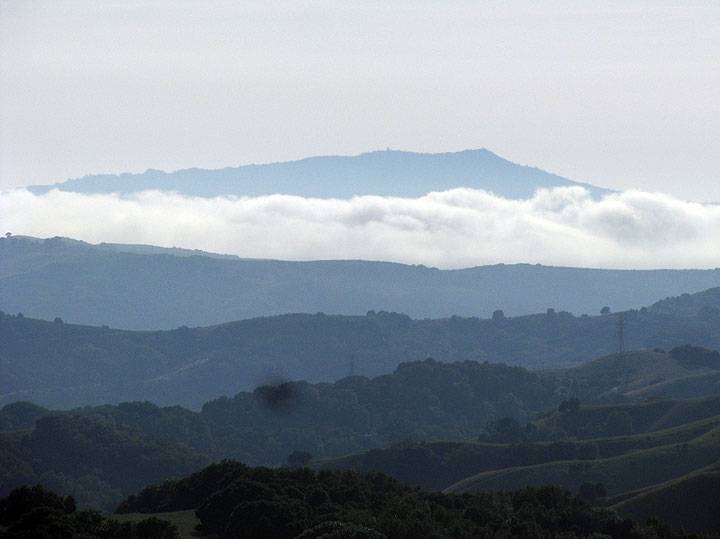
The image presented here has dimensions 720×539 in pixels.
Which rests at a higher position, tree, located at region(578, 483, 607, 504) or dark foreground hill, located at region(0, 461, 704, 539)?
dark foreground hill, located at region(0, 461, 704, 539)

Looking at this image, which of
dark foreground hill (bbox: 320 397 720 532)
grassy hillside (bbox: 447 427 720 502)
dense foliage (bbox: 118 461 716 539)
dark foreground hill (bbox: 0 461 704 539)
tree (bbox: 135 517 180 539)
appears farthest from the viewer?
grassy hillside (bbox: 447 427 720 502)

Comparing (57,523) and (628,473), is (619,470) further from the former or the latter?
(57,523)

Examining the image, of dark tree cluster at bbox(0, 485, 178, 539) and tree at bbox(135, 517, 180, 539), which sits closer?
dark tree cluster at bbox(0, 485, 178, 539)

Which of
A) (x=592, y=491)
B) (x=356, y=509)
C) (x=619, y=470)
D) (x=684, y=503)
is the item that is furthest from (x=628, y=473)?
(x=356, y=509)

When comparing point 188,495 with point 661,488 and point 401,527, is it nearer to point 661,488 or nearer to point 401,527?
point 401,527

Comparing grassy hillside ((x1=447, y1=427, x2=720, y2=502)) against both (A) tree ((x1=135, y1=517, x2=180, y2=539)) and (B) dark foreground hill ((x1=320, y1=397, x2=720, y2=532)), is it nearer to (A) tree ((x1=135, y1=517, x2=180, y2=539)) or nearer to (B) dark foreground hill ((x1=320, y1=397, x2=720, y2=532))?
(B) dark foreground hill ((x1=320, y1=397, x2=720, y2=532))

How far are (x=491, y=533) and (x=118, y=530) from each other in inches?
948

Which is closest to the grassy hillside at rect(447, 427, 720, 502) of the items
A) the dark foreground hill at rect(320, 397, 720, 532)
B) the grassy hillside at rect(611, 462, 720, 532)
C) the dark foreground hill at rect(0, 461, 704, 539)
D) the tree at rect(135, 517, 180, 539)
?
the dark foreground hill at rect(320, 397, 720, 532)

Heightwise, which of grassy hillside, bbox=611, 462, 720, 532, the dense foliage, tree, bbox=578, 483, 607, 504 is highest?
the dense foliage

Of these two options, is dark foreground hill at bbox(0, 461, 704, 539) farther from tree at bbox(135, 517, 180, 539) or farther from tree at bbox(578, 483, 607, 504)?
tree at bbox(578, 483, 607, 504)

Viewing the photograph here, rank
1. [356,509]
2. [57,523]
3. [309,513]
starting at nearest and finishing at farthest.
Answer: [57,523] → [309,513] → [356,509]

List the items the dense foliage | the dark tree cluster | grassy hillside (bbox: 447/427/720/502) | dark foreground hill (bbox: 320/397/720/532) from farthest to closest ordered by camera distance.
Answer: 1. grassy hillside (bbox: 447/427/720/502)
2. dark foreground hill (bbox: 320/397/720/532)
3. the dense foliage
4. the dark tree cluster

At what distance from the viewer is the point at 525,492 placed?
102812 mm

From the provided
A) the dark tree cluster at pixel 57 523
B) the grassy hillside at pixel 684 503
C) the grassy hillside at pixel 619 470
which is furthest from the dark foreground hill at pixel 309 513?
the grassy hillside at pixel 619 470
